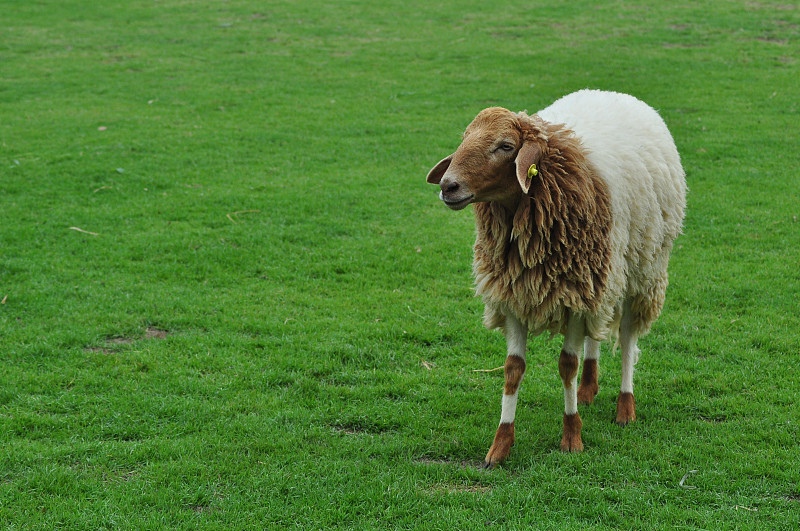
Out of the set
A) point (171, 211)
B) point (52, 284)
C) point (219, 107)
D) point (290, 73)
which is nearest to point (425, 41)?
point (290, 73)

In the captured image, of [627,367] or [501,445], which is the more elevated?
[627,367]

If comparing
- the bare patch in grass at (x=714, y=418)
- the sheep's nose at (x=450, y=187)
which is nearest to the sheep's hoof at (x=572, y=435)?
the bare patch in grass at (x=714, y=418)

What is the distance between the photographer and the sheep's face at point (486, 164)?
5062 mm

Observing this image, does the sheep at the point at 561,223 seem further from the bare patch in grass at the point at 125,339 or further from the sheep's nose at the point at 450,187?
the bare patch in grass at the point at 125,339

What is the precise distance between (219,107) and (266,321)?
32.8ft

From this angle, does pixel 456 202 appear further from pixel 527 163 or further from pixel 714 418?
pixel 714 418

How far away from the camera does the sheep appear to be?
17.2 ft

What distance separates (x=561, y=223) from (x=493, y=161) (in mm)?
662

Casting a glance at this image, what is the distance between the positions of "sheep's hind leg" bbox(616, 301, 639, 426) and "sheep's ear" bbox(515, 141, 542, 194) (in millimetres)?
1764

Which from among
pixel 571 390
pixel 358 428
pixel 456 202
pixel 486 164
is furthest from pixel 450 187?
pixel 358 428

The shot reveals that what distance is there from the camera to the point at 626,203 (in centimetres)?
578

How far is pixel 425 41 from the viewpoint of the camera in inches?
883

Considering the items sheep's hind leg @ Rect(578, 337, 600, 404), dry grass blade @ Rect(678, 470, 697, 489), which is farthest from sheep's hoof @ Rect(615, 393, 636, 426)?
dry grass blade @ Rect(678, 470, 697, 489)

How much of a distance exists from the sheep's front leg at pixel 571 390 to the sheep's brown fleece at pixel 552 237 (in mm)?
144
